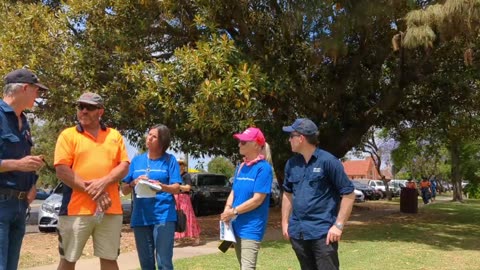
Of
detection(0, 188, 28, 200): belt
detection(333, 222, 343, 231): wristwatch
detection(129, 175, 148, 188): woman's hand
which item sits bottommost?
detection(333, 222, 343, 231): wristwatch

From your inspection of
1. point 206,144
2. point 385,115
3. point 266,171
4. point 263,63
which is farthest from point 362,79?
point 266,171

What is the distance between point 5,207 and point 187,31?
9.94 m

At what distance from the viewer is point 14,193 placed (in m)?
4.24

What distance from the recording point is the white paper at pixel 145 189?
5074mm

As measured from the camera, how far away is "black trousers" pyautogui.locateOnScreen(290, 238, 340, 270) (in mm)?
4629

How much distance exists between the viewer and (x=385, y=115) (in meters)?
16.3

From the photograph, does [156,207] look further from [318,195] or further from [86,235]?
[318,195]

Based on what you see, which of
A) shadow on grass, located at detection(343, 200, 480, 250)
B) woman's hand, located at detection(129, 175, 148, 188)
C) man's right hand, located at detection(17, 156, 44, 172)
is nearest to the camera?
man's right hand, located at detection(17, 156, 44, 172)

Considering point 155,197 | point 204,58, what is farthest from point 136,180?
point 204,58

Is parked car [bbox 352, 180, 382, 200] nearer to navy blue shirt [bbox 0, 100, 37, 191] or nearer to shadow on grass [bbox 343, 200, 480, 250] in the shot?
shadow on grass [bbox 343, 200, 480, 250]

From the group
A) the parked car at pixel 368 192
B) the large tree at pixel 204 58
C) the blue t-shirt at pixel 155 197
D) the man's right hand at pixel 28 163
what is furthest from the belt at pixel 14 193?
the parked car at pixel 368 192

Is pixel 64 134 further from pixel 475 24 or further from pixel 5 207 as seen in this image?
pixel 475 24

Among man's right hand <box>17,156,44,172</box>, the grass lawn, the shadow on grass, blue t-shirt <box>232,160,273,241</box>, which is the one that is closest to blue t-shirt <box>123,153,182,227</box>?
blue t-shirt <box>232,160,273,241</box>

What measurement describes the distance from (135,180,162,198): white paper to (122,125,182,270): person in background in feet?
0.12
